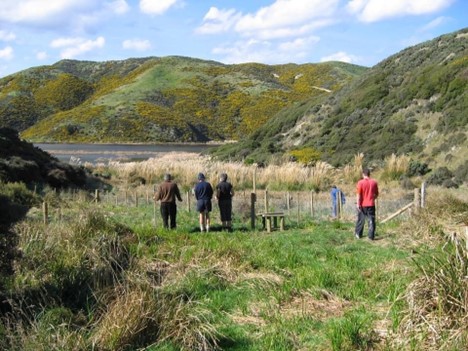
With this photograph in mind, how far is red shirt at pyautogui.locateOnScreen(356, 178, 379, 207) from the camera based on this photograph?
12320 mm

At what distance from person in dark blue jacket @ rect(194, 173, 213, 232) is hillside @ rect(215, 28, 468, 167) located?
16.0 meters

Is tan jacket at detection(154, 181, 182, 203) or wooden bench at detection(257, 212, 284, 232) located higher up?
tan jacket at detection(154, 181, 182, 203)

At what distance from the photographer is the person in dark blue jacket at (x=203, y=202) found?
13945 millimetres

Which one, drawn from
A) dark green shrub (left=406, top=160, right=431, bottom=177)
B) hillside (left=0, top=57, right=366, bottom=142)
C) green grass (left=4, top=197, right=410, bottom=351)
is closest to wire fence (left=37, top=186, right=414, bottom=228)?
green grass (left=4, top=197, right=410, bottom=351)

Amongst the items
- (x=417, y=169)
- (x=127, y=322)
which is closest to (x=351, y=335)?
(x=127, y=322)

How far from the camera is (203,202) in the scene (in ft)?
45.7

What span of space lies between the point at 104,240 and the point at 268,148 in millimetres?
32005

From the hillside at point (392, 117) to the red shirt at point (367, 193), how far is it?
1545cm

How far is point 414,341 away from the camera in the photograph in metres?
5.60

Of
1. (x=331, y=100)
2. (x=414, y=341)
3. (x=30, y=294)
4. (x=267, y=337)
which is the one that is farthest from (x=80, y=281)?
(x=331, y=100)

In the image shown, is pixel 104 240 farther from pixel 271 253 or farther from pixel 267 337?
pixel 267 337

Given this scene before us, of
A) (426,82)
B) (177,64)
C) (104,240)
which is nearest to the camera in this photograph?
(104,240)

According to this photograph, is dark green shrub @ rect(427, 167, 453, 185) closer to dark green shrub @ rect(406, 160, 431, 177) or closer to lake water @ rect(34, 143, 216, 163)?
dark green shrub @ rect(406, 160, 431, 177)

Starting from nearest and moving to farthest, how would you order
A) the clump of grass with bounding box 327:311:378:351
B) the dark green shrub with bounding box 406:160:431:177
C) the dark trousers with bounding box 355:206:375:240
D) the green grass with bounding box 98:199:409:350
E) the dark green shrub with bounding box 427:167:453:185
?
the clump of grass with bounding box 327:311:378:351, the green grass with bounding box 98:199:409:350, the dark trousers with bounding box 355:206:375:240, the dark green shrub with bounding box 427:167:453:185, the dark green shrub with bounding box 406:160:431:177
